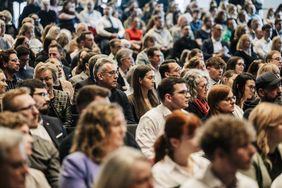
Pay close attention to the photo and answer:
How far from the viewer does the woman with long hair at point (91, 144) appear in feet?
13.5

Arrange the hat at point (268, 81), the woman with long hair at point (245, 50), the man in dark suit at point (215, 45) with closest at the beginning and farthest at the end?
the hat at point (268, 81) → the woman with long hair at point (245, 50) → the man in dark suit at point (215, 45)

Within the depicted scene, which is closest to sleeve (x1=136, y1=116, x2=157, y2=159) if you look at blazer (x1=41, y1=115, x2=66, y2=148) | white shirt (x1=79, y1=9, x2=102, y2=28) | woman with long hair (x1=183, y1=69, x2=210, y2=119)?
blazer (x1=41, y1=115, x2=66, y2=148)

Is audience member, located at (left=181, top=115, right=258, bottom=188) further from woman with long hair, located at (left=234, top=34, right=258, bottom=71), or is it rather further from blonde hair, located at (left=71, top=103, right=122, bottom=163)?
woman with long hair, located at (left=234, top=34, right=258, bottom=71)

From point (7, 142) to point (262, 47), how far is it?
38.9ft

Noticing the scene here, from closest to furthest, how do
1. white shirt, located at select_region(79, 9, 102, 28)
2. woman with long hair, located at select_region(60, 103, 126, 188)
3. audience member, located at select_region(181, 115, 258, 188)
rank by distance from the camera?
audience member, located at select_region(181, 115, 258, 188)
woman with long hair, located at select_region(60, 103, 126, 188)
white shirt, located at select_region(79, 9, 102, 28)

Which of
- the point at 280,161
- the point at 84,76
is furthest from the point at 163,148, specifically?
the point at 84,76

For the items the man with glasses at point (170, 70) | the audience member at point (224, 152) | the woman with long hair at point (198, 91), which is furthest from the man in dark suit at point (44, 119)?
the man with glasses at point (170, 70)

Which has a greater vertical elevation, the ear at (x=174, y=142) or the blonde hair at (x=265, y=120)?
the ear at (x=174, y=142)

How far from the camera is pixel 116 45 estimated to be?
12.1m

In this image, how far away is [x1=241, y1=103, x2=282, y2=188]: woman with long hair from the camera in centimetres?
507

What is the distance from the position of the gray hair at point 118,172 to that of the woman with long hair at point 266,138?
1.89 meters

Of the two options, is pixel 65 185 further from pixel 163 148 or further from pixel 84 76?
pixel 84 76

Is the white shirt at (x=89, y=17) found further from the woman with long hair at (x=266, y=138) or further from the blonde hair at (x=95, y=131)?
the blonde hair at (x=95, y=131)

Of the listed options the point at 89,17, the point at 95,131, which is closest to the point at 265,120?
the point at 95,131
